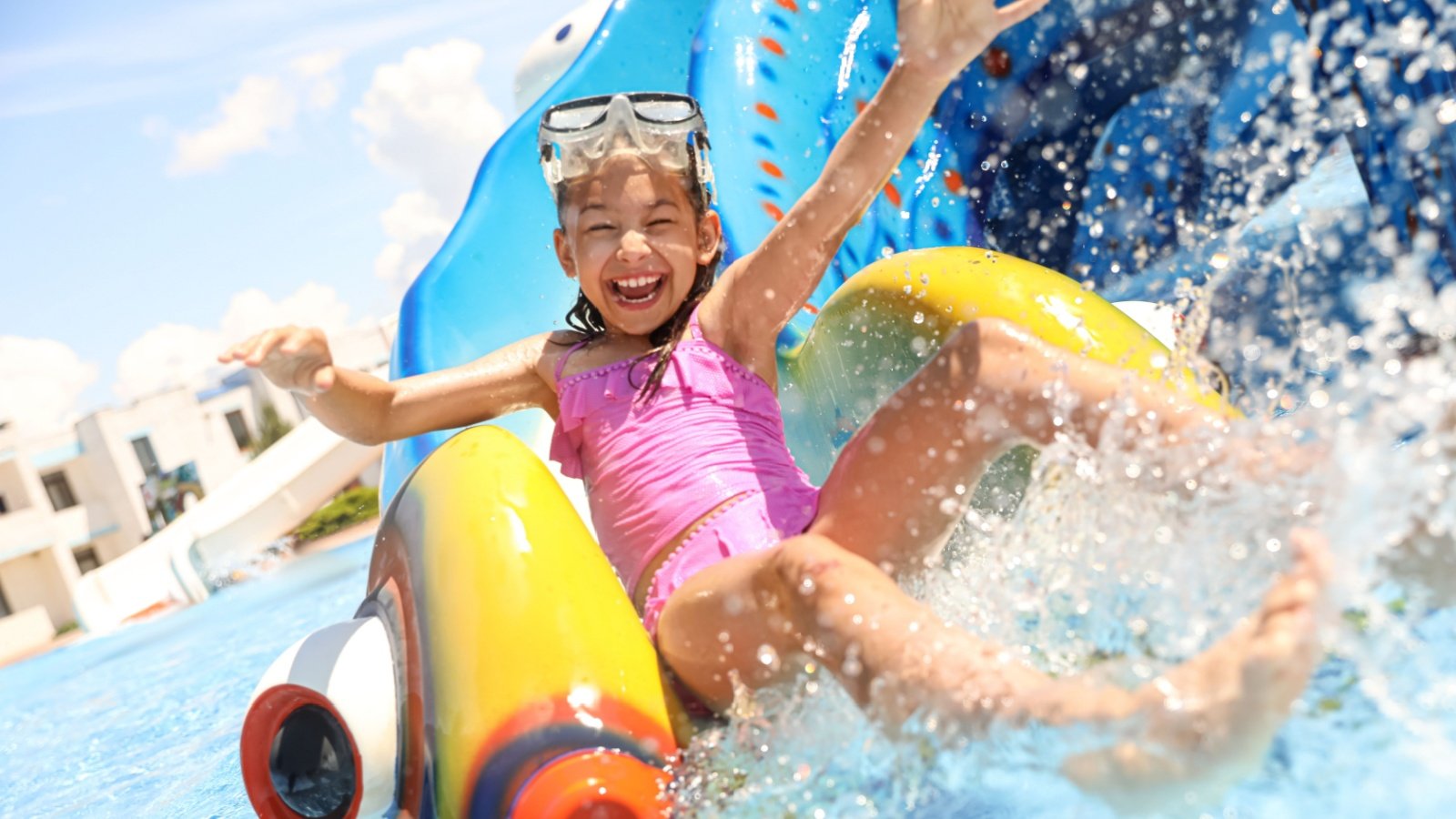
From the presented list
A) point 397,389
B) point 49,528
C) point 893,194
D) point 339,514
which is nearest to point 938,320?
point 397,389

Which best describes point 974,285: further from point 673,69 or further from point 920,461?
point 673,69

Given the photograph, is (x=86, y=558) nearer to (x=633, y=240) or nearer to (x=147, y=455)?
(x=147, y=455)

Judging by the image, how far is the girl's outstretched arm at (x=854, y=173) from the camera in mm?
1464

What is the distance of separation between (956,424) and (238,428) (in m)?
21.9

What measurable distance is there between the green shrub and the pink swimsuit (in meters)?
7.69

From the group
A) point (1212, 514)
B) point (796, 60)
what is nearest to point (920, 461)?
point (1212, 514)

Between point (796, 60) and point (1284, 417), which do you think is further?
point (796, 60)


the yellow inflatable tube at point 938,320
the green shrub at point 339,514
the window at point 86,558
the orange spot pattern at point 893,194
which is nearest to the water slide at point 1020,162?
the orange spot pattern at point 893,194

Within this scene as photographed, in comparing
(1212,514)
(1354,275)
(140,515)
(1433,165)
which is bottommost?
(140,515)

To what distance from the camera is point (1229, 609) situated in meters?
1.16

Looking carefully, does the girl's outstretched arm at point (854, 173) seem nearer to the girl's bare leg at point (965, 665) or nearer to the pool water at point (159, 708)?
the girl's bare leg at point (965, 665)

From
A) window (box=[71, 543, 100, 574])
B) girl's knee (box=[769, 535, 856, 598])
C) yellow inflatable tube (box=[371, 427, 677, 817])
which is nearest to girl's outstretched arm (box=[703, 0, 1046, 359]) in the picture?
yellow inflatable tube (box=[371, 427, 677, 817])

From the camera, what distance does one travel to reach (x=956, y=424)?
137 cm

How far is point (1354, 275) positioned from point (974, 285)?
1.21m
